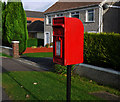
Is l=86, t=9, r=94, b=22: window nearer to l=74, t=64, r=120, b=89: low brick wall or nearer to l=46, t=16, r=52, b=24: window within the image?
l=46, t=16, r=52, b=24: window

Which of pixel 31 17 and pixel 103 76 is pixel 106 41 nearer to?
pixel 103 76

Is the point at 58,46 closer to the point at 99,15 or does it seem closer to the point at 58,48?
the point at 58,48

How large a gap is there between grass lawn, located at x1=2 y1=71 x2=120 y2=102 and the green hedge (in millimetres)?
1100

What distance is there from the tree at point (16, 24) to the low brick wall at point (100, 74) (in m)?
9.30

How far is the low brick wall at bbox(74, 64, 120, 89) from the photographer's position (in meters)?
6.56

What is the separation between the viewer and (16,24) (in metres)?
16.2

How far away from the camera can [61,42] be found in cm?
356

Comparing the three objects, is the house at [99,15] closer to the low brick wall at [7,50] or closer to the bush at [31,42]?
the bush at [31,42]

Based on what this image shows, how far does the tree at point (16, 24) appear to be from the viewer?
16.3 metres

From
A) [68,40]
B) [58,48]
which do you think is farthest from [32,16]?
[68,40]

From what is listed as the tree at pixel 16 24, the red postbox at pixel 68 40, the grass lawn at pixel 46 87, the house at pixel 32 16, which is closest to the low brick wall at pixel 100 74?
the grass lawn at pixel 46 87

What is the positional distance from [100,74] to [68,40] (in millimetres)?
4162

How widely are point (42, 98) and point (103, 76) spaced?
2.88 metres

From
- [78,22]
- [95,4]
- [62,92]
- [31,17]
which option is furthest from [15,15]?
[31,17]
